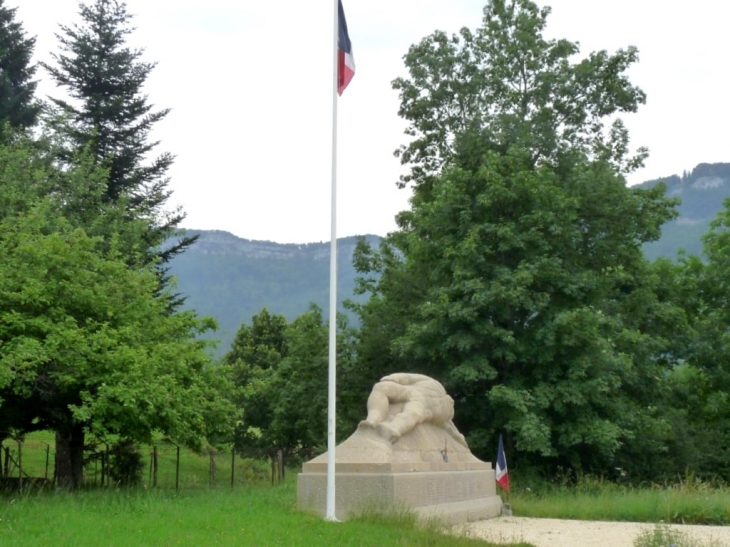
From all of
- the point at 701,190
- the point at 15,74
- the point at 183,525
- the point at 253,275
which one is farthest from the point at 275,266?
the point at 183,525

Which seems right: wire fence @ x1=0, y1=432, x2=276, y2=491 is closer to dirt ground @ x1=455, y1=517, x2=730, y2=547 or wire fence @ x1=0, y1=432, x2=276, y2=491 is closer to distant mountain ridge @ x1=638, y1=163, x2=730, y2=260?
dirt ground @ x1=455, y1=517, x2=730, y2=547

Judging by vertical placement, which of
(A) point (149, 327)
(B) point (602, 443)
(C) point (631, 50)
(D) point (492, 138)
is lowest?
(B) point (602, 443)

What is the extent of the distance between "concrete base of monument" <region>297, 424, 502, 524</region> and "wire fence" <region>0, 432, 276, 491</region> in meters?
4.90

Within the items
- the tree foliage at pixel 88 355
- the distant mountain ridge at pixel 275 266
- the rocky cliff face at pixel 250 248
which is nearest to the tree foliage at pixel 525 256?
the tree foliage at pixel 88 355

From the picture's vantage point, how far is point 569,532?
1495 centimetres

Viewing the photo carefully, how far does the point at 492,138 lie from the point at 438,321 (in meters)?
6.44

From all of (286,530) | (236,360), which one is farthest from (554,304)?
(236,360)

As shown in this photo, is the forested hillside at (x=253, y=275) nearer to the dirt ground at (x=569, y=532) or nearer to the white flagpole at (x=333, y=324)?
the dirt ground at (x=569, y=532)

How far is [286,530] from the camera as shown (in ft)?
36.7

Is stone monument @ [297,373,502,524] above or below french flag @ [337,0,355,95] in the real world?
below

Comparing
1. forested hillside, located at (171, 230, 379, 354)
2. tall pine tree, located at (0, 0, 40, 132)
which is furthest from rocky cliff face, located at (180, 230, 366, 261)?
tall pine tree, located at (0, 0, 40, 132)

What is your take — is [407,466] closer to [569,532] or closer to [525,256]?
[569,532]

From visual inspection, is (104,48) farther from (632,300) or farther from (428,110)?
(632,300)

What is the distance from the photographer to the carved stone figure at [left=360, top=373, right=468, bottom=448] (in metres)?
15.3
